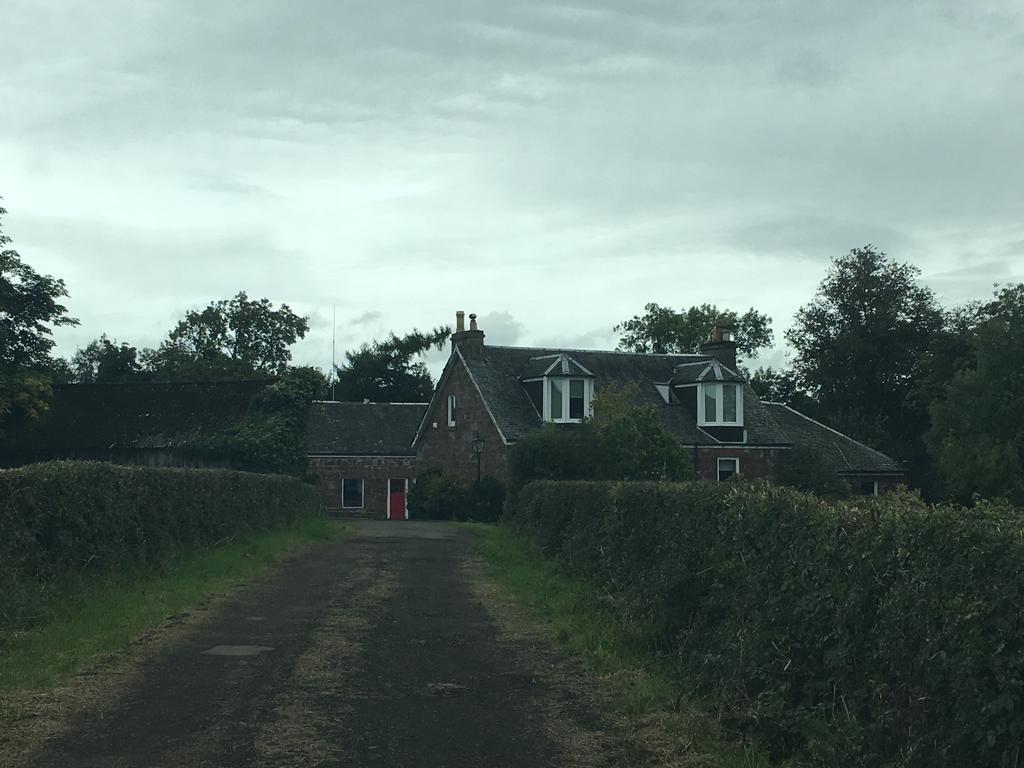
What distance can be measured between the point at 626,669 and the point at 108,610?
6.65 meters

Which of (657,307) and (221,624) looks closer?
(221,624)

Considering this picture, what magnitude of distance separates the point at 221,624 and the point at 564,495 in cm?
989

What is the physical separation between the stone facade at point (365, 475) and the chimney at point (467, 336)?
10.1 metres

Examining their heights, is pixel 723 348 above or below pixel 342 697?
above

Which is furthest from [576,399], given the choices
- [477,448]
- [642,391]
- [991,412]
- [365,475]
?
[991,412]

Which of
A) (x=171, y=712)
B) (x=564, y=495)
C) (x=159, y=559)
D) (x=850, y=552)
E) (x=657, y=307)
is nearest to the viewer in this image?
(x=850, y=552)

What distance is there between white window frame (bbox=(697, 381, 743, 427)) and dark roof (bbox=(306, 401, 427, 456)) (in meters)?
15.3

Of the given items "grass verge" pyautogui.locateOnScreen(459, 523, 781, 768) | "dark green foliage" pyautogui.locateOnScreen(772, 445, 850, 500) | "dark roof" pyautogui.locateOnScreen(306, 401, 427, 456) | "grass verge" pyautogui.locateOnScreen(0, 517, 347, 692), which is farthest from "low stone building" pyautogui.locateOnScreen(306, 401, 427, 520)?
"grass verge" pyautogui.locateOnScreen(459, 523, 781, 768)

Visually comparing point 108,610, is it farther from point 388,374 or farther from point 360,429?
point 388,374

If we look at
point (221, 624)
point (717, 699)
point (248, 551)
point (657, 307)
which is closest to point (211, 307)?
point (657, 307)

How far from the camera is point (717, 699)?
29.4 feet

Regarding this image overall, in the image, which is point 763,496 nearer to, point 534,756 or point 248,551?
point 534,756

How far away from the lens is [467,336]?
52.7 metres

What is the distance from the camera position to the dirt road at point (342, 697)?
773 centimetres
